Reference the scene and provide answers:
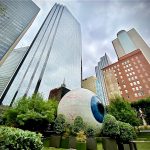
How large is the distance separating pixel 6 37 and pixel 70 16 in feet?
248

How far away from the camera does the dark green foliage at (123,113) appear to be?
28.7 metres

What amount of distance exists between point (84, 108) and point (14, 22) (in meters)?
86.1

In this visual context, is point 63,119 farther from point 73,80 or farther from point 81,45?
point 81,45

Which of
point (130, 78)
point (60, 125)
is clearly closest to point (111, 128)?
point (60, 125)

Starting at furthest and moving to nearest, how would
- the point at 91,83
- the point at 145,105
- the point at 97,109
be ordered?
1. the point at 91,83
2. the point at 145,105
3. the point at 97,109

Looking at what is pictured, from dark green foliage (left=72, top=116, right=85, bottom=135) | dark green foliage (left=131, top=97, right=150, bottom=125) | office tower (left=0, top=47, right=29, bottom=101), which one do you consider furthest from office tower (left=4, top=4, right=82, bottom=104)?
dark green foliage (left=72, top=116, right=85, bottom=135)

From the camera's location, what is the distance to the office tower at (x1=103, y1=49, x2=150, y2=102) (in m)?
70.6

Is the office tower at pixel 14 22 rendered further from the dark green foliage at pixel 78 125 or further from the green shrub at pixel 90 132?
the green shrub at pixel 90 132

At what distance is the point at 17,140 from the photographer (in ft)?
20.0

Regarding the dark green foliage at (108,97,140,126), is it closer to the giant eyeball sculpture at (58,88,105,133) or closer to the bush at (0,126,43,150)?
the giant eyeball sculpture at (58,88,105,133)

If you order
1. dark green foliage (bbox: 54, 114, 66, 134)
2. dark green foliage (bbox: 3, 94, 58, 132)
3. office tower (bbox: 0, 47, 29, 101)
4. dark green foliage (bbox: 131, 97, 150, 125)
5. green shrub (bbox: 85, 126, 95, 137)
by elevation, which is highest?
office tower (bbox: 0, 47, 29, 101)

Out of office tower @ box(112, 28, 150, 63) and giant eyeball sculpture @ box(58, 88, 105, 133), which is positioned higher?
office tower @ box(112, 28, 150, 63)

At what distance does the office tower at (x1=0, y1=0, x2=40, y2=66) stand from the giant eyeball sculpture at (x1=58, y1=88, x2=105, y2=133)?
64.0 metres

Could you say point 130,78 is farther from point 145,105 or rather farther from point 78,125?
point 78,125
